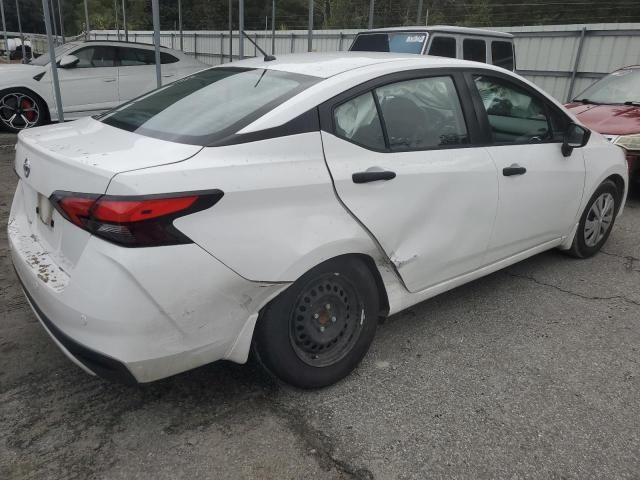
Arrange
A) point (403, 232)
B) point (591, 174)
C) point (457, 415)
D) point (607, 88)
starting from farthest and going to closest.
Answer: point (607, 88), point (591, 174), point (403, 232), point (457, 415)

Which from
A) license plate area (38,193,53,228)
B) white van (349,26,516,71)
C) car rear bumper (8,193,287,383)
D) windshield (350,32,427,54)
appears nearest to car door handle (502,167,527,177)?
car rear bumper (8,193,287,383)

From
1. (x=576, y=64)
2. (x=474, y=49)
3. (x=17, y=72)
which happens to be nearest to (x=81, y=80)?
(x=17, y=72)

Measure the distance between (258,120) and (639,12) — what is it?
89.1 feet

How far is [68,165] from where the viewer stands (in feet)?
7.01

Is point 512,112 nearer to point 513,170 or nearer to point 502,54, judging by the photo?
point 513,170

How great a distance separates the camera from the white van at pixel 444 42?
783cm

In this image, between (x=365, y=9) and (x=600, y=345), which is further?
(x=365, y=9)

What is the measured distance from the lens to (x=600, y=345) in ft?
10.1

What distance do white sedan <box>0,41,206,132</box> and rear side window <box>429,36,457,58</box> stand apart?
15.0ft

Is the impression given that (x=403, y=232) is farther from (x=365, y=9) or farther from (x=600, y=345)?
(x=365, y=9)

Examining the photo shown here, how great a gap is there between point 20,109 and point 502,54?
7.82 meters

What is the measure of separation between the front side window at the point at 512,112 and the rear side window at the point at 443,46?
4.61 meters

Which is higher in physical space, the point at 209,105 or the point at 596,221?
the point at 209,105

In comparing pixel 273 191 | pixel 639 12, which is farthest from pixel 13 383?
pixel 639 12
